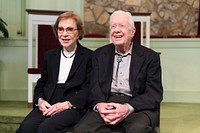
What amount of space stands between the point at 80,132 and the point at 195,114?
2038 mm

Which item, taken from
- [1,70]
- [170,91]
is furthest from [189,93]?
[1,70]

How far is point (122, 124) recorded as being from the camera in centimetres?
263

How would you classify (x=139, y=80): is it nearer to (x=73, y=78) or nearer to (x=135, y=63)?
(x=135, y=63)

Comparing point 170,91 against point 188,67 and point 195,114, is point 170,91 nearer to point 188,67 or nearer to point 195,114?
point 188,67

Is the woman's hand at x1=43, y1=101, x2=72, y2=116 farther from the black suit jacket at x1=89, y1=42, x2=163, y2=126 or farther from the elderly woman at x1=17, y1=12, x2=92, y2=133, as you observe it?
the black suit jacket at x1=89, y1=42, x2=163, y2=126

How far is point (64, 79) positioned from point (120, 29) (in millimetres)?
583

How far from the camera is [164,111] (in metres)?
4.39

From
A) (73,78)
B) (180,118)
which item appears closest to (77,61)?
(73,78)

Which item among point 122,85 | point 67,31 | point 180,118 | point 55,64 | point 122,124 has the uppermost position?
point 67,31

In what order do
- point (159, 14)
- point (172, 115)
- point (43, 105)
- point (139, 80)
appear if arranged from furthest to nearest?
1. point (159, 14)
2. point (172, 115)
3. point (43, 105)
4. point (139, 80)

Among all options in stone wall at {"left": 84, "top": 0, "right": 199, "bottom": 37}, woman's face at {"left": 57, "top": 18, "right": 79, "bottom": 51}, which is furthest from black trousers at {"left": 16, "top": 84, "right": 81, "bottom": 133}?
stone wall at {"left": 84, "top": 0, "right": 199, "bottom": 37}

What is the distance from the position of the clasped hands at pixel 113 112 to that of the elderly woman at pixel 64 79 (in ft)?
0.86

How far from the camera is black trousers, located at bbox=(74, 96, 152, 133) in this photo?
2527 mm

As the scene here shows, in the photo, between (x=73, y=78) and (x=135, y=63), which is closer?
(x=135, y=63)
